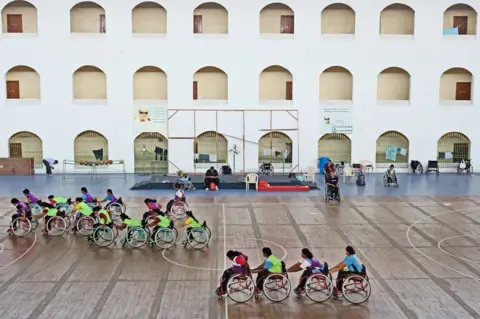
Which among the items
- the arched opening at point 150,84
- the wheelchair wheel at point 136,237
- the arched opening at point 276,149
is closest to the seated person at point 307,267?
the wheelchair wheel at point 136,237

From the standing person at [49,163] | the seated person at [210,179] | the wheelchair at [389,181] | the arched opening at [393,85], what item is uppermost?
the arched opening at [393,85]

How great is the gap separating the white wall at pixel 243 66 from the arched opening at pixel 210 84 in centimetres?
89

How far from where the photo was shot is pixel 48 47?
27766mm

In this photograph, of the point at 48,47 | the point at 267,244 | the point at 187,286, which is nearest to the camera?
the point at 187,286

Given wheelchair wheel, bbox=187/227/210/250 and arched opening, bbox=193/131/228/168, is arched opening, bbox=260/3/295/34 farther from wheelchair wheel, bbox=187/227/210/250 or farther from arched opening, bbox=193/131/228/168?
wheelchair wheel, bbox=187/227/210/250

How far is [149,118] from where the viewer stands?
93.3 ft

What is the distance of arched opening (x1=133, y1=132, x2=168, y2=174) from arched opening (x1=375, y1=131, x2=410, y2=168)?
36.7 ft

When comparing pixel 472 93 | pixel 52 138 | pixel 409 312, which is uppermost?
pixel 472 93

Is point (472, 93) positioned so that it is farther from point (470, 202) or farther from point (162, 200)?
point (162, 200)

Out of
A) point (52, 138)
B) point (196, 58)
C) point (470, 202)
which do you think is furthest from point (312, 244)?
point (52, 138)

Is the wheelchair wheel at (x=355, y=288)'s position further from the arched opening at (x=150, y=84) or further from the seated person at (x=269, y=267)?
the arched opening at (x=150, y=84)

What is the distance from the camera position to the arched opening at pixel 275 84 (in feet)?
96.5

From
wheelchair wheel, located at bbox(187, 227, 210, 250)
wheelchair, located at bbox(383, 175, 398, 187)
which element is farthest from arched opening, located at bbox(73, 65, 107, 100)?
wheelchair wheel, located at bbox(187, 227, 210, 250)

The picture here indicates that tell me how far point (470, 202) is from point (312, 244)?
8843mm
